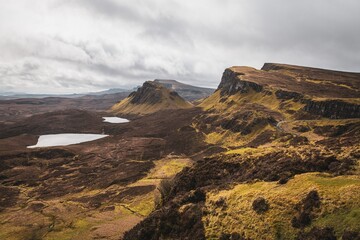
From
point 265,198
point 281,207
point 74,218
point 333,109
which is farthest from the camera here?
point 333,109

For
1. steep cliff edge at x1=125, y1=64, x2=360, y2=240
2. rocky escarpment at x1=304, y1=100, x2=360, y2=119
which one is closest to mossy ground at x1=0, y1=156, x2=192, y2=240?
steep cliff edge at x1=125, y1=64, x2=360, y2=240

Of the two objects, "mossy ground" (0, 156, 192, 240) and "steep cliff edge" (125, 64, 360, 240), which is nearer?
"steep cliff edge" (125, 64, 360, 240)

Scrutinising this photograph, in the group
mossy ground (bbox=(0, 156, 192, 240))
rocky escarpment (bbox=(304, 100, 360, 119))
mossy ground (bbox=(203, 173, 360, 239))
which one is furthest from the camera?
rocky escarpment (bbox=(304, 100, 360, 119))

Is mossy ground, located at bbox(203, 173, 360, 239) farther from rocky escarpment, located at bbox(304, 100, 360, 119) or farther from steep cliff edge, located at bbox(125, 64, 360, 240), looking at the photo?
rocky escarpment, located at bbox(304, 100, 360, 119)

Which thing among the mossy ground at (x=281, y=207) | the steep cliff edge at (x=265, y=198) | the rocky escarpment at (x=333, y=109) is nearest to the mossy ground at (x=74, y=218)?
the steep cliff edge at (x=265, y=198)

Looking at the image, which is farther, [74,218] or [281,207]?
[74,218]

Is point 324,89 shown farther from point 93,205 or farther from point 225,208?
point 225,208

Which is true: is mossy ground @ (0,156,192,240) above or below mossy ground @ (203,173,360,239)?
below

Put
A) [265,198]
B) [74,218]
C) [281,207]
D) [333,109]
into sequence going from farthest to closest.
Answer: [333,109]
[74,218]
[265,198]
[281,207]

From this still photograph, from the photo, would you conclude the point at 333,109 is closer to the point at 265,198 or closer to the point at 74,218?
the point at 265,198

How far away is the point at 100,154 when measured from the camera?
5945 inches

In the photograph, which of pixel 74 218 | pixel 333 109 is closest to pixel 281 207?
pixel 74 218

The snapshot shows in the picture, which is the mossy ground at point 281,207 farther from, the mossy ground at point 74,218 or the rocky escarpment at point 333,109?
the rocky escarpment at point 333,109

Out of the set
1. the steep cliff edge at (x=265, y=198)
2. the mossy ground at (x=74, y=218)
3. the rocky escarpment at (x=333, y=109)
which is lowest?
the mossy ground at (x=74, y=218)
